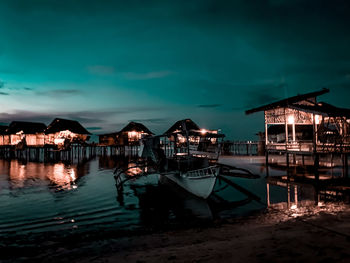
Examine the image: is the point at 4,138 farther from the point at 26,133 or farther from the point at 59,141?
the point at 59,141

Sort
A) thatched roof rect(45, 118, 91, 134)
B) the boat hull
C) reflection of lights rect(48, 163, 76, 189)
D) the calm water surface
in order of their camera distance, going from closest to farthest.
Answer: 1. the calm water surface
2. the boat hull
3. reflection of lights rect(48, 163, 76, 189)
4. thatched roof rect(45, 118, 91, 134)

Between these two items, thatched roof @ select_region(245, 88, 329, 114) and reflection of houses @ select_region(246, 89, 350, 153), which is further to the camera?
thatched roof @ select_region(245, 88, 329, 114)

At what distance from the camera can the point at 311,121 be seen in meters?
19.6

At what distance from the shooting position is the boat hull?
409 inches

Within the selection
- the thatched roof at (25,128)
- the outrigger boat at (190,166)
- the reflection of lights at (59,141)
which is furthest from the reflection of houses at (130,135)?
the outrigger boat at (190,166)

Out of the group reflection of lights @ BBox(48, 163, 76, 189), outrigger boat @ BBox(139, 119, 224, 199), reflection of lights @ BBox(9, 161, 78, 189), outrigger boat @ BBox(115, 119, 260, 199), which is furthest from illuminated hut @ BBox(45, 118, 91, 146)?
outrigger boat @ BBox(139, 119, 224, 199)

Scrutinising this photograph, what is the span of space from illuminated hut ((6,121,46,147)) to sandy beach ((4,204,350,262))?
4456cm

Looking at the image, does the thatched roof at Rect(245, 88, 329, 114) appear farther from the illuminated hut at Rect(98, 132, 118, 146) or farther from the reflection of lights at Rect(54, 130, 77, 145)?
the reflection of lights at Rect(54, 130, 77, 145)

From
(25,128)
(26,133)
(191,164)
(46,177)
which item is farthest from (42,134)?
(191,164)

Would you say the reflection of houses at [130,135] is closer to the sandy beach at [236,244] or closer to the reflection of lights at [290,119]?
the reflection of lights at [290,119]

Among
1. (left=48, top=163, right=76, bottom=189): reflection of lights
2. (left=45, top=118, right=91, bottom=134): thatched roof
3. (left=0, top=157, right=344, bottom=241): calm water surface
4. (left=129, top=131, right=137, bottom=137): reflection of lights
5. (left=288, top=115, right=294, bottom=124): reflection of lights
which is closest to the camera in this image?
(left=0, top=157, right=344, bottom=241): calm water surface

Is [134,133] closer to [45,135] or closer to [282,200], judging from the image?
[45,135]

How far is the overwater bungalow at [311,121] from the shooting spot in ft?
47.4

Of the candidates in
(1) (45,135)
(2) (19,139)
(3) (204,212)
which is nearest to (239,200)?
(3) (204,212)
